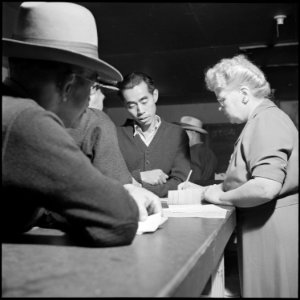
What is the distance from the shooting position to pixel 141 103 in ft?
9.43

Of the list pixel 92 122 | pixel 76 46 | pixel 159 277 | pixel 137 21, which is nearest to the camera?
pixel 159 277

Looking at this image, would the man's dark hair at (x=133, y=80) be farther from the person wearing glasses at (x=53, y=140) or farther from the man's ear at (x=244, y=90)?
the person wearing glasses at (x=53, y=140)

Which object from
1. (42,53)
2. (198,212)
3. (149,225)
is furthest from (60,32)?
(198,212)

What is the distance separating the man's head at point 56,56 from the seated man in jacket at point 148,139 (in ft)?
5.44

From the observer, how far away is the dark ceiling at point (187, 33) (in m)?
4.54

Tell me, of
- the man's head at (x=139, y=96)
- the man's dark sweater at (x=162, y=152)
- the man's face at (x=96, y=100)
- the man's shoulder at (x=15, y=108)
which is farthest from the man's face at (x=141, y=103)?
the man's shoulder at (x=15, y=108)

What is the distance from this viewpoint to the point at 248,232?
5.79ft

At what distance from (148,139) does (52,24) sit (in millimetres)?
1909

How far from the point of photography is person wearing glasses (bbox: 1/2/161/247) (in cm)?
85

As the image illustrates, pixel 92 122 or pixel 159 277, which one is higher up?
pixel 92 122

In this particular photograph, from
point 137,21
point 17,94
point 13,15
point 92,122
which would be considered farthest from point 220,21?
point 17,94

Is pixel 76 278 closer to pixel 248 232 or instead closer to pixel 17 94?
pixel 17 94

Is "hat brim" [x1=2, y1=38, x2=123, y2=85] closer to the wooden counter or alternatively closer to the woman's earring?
the wooden counter

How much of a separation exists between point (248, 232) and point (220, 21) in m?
3.89
